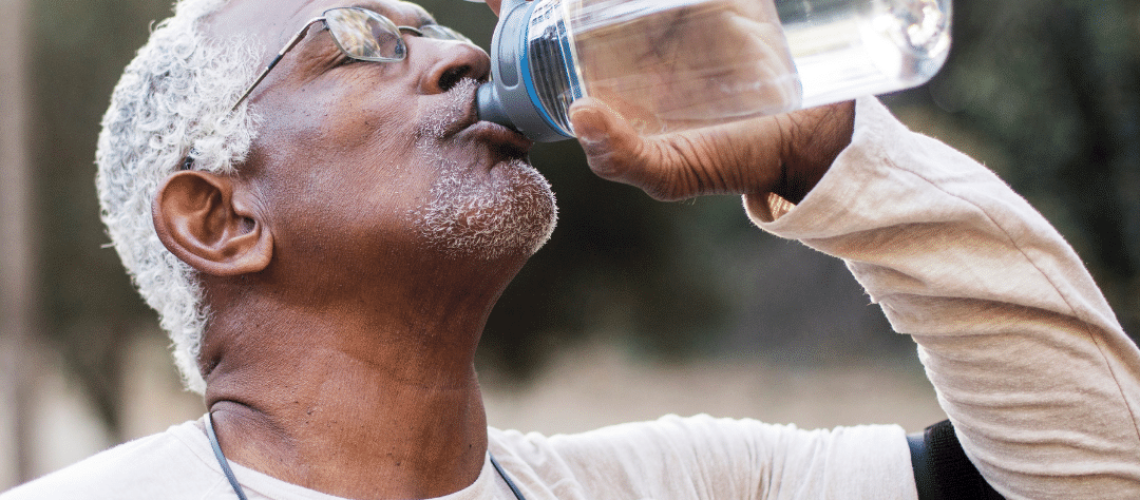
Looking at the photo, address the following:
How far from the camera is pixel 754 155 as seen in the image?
3.99ft

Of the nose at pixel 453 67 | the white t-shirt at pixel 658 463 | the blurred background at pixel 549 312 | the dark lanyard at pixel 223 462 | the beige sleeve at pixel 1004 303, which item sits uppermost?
the nose at pixel 453 67

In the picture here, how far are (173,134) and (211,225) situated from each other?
18cm

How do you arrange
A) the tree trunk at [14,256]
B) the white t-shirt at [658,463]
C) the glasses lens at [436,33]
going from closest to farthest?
the white t-shirt at [658,463], the glasses lens at [436,33], the tree trunk at [14,256]

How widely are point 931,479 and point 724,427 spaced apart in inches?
15.8

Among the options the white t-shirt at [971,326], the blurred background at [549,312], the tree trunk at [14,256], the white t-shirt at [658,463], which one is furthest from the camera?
the tree trunk at [14,256]

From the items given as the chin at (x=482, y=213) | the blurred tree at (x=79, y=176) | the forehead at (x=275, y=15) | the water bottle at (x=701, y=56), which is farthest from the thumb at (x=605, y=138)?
the blurred tree at (x=79, y=176)

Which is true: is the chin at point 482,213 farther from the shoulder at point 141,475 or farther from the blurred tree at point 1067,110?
the blurred tree at point 1067,110

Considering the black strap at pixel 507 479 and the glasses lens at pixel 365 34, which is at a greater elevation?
the glasses lens at pixel 365 34

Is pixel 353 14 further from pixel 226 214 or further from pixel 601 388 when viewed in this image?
pixel 601 388

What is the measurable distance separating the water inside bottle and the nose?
0.24 meters

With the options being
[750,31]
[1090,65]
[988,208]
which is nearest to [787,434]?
[988,208]

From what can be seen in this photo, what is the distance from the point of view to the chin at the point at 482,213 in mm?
1312

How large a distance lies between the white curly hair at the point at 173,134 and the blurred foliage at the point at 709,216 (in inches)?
76.6

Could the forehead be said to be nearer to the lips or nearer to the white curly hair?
the white curly hair
